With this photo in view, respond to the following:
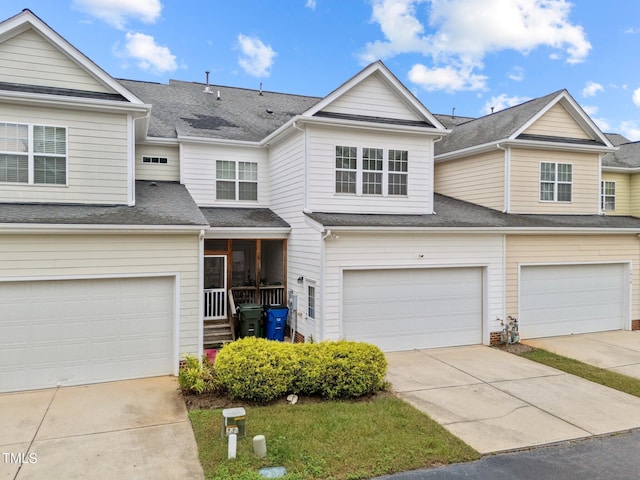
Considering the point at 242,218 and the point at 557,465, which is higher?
the point at 242,218

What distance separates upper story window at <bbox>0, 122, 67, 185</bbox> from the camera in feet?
31.4

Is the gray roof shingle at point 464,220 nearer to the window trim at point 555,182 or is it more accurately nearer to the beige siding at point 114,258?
the window trim at point 555,182

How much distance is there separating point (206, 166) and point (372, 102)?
18.9 ft

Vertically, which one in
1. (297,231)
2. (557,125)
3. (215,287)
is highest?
(557,125)

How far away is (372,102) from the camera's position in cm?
1245

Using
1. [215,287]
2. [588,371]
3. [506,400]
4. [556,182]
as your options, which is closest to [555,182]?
Answer: [556,182]

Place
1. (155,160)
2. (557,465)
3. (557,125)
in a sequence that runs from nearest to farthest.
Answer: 1. (557,465)
2. (155,160)
3. (557,125)

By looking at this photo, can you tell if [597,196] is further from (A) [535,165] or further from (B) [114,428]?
(B) [114,428]

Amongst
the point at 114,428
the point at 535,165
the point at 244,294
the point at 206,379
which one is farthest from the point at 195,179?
the point at 535,165

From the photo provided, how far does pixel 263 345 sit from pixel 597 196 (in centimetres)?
1353

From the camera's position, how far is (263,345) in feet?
26.7

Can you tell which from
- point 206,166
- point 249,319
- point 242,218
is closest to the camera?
point 249,319

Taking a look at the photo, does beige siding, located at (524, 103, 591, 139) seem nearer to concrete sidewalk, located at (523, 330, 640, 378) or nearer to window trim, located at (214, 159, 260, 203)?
concrete sidewalk, located at (523, 330, 640, 378)

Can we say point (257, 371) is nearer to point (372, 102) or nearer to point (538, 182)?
point (372, 102)
